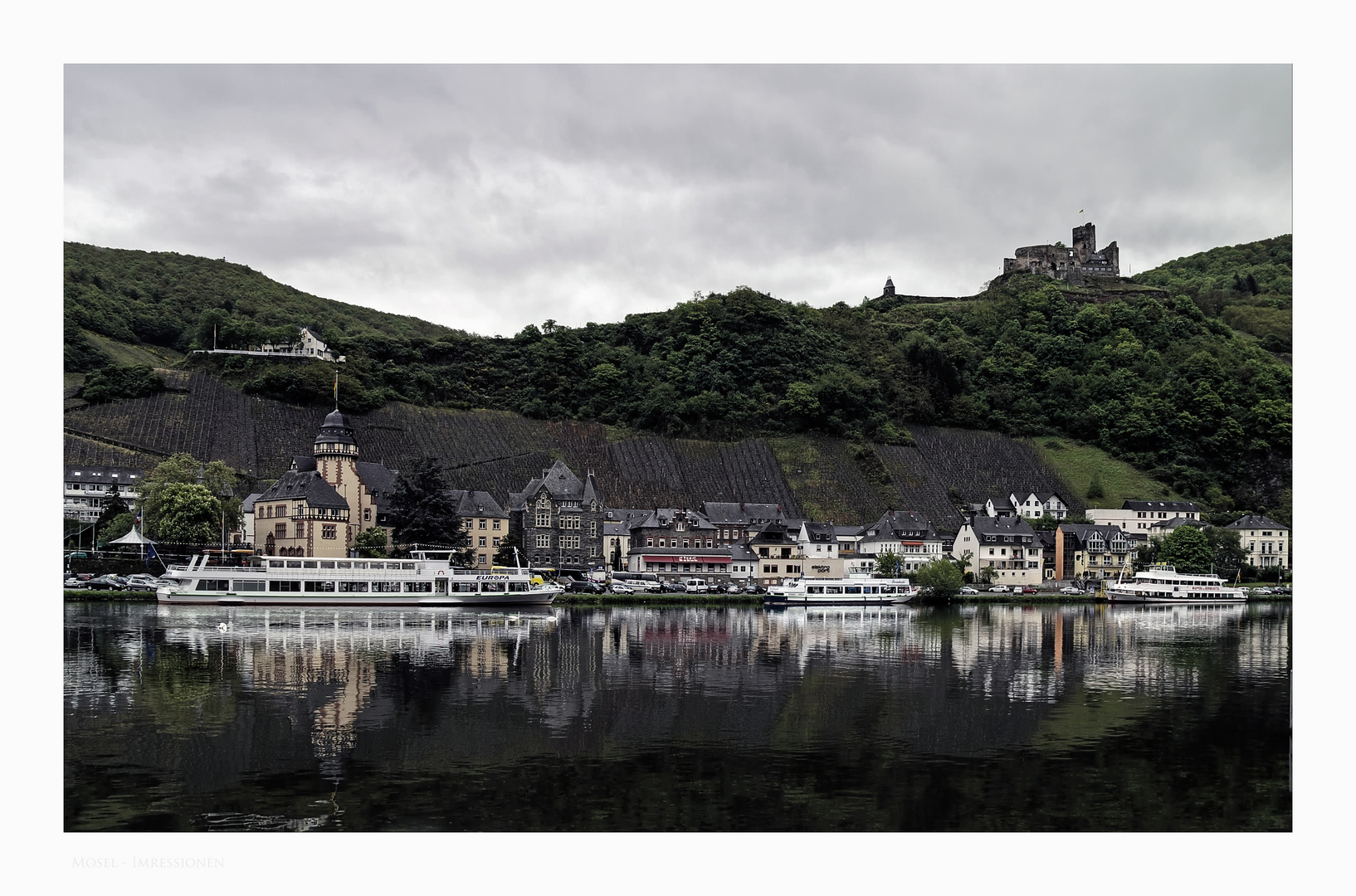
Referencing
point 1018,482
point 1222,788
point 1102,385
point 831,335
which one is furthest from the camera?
point 831,335

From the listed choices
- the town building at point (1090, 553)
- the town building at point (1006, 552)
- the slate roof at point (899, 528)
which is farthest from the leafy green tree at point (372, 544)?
the town building at point (1090, 553)

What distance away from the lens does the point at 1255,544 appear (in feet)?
184

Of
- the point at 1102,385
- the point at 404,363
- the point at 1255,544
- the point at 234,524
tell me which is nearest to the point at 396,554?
the point at 234,524

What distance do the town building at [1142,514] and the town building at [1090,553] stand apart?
11.2 feet

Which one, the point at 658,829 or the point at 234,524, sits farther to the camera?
the point at 234,524

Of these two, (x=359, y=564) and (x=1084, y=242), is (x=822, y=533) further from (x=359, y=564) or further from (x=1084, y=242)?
(x=1084, y=242)

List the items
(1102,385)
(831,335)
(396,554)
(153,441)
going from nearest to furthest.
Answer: (396,554) → (153,441) → (1102,385) → (831,335)

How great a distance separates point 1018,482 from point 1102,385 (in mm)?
13213

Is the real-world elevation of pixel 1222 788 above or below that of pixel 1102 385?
below

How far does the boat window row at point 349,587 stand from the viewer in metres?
38.9

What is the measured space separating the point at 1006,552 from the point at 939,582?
10.0 metres

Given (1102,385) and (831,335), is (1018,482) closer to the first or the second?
(1102,385)

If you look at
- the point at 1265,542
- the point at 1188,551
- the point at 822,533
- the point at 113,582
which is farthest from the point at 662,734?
the point at 1265,542

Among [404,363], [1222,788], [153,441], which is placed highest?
[404,363]
